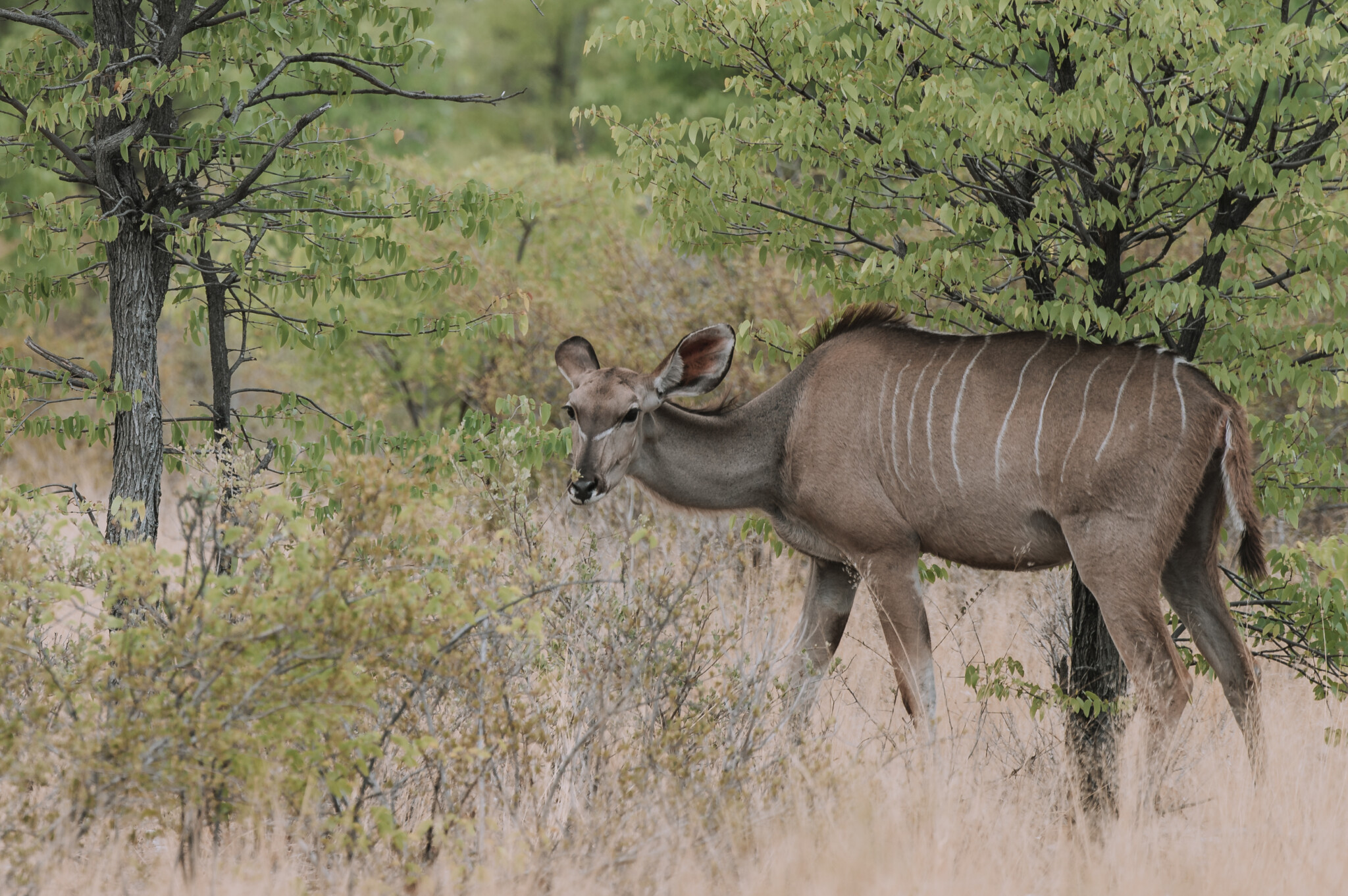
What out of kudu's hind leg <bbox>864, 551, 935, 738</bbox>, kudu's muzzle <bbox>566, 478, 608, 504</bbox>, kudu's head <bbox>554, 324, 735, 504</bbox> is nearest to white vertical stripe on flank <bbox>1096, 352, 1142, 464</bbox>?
kudu's hind leg <bbox>864, 551, 935, 738</bbox>

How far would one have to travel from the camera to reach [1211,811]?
5.60 meters

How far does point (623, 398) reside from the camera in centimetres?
667

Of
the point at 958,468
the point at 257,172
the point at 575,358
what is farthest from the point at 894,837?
the point at 257,172

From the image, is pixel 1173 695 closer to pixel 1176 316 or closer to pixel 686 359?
pixel 1176 316

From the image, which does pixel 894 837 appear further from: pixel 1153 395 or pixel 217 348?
pixel 217 348

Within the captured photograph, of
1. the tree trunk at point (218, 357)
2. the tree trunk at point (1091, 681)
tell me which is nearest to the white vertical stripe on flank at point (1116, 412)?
the tree trunk at point (1091, 681)

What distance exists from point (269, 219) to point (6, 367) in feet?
4.35

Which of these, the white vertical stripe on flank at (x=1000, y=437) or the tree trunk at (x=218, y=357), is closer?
the white vertical stripe on flank at (x=1000, y=437)

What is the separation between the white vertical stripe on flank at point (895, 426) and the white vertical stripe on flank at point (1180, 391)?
1.23 m

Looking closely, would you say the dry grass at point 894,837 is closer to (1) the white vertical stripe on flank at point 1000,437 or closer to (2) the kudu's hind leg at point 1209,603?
(2) the kudu's hind leg at point 1209,603

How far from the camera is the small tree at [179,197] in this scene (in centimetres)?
592

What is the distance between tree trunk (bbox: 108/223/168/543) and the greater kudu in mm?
1960

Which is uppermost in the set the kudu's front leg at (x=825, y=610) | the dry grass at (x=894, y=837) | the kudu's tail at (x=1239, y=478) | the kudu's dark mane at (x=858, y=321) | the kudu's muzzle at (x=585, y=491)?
the kudu's dark mane at (x=858, y=321)

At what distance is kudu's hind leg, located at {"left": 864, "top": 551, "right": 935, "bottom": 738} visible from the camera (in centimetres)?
634
